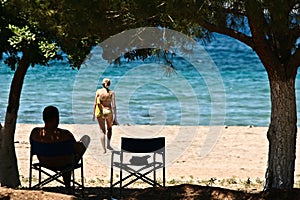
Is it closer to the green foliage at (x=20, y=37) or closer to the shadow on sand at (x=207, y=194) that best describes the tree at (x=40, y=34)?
the green foliage at (x=20, y=37)

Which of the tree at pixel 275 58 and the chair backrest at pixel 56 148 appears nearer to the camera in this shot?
the tree at pixel 275 58

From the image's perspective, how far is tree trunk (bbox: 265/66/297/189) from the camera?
6.48m

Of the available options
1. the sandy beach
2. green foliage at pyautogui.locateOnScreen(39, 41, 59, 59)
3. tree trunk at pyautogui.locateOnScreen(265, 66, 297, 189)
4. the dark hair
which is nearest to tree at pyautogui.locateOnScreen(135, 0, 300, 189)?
tree trunk at pyautogui.locateOnScreen(265, 66, 297, 189)

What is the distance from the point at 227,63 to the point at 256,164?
29843 millimetres

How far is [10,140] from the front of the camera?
7621 mm

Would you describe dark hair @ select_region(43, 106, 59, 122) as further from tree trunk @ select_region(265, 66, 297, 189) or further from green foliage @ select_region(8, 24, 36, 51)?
tree trunk @ select_region(265, 66, 297, 189)

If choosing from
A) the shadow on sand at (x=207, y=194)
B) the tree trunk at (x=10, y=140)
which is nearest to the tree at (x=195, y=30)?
the tree trunk at (x=10, y=140)

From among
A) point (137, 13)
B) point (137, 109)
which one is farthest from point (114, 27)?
point (137, 109)

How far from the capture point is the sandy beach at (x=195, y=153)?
9.94 metres

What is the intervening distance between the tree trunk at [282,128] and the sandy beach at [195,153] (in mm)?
2417

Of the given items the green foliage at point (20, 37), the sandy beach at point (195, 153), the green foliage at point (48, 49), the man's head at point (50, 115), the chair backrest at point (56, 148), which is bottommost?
the sandy beach at point (195, 153)

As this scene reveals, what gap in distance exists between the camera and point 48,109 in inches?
277

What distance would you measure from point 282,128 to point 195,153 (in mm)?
6071

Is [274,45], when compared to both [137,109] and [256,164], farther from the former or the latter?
[137,109]
